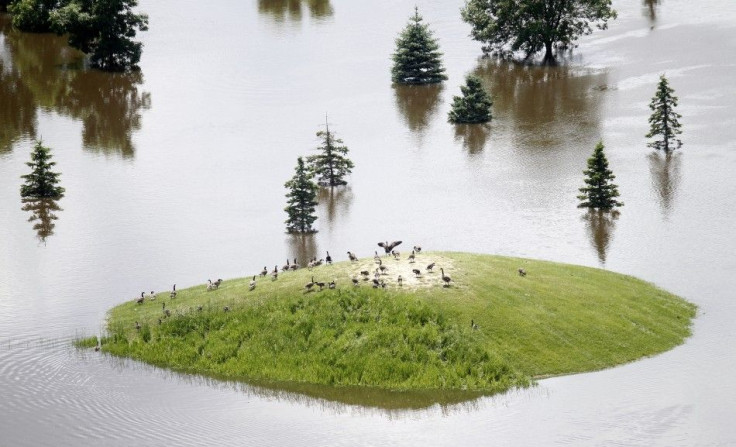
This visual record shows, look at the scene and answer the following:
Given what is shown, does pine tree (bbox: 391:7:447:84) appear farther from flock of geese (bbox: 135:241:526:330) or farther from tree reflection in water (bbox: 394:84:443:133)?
flock of geese (bbox: 135:241:526:330)

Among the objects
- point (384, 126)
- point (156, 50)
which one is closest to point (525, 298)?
point (384, 126)

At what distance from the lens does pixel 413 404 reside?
83250mm

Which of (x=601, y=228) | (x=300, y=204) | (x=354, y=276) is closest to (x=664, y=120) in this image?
(x=601, y=228)

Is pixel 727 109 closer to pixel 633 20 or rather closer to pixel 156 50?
A: pixel 633 20

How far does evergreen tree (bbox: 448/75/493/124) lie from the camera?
14675 cm

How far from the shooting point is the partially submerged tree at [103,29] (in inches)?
6319

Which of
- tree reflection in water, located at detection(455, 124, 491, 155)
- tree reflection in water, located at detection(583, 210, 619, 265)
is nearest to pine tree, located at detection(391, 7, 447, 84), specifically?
tree reflection in water, located at detection(455, 124, 491, 155)

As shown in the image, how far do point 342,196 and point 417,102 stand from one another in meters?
33.5

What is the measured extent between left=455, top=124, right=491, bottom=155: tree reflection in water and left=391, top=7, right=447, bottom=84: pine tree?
55.3ft

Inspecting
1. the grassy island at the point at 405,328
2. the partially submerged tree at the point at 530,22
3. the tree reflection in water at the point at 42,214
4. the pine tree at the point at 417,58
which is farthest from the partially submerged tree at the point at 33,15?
the grassy island at the point at 405,328

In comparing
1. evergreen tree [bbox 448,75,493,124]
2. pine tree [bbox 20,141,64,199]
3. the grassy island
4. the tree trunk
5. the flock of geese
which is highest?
the tree trunk

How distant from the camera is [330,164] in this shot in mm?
128750

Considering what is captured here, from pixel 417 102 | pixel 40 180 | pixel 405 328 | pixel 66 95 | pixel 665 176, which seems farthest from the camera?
pixel 66 95

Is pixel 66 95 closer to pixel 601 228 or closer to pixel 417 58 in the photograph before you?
pixel 417 58
